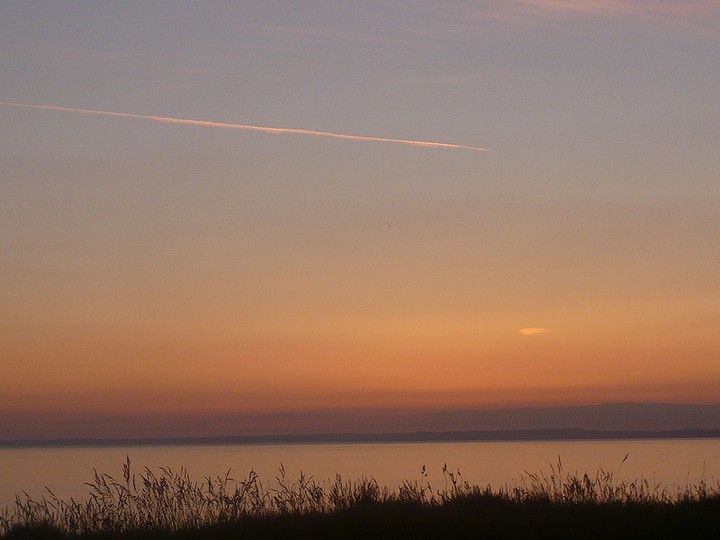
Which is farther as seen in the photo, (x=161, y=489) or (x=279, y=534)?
(x=161, y=489)

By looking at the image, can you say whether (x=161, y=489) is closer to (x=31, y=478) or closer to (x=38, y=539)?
(x=38, y=539)

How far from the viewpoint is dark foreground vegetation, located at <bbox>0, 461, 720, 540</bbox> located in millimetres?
11523

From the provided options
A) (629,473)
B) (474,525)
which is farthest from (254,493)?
(629,473)

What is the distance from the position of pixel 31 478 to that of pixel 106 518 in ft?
180

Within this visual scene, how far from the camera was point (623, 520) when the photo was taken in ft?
39.4

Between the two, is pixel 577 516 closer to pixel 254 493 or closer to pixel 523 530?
pixel 523 530

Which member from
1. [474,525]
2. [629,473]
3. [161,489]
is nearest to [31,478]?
[629,473]

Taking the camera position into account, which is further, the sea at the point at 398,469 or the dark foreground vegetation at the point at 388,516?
the sea at the point at 398,469

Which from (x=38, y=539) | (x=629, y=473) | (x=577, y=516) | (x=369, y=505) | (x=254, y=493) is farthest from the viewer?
(x=629, y=473)

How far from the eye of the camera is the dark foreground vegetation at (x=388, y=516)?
11523 millimetres

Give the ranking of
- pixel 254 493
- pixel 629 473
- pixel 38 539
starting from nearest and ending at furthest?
1. pixel 38 539
2. pixel 254 493
3. pixel 629 473

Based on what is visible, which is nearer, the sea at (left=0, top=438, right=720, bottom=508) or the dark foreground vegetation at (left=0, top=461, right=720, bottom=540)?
the dark foreground vegetation at (left=0, top=461, right=720, bottom=540)

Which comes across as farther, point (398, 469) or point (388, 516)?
point (398, 469)

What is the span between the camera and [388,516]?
40.7ft
